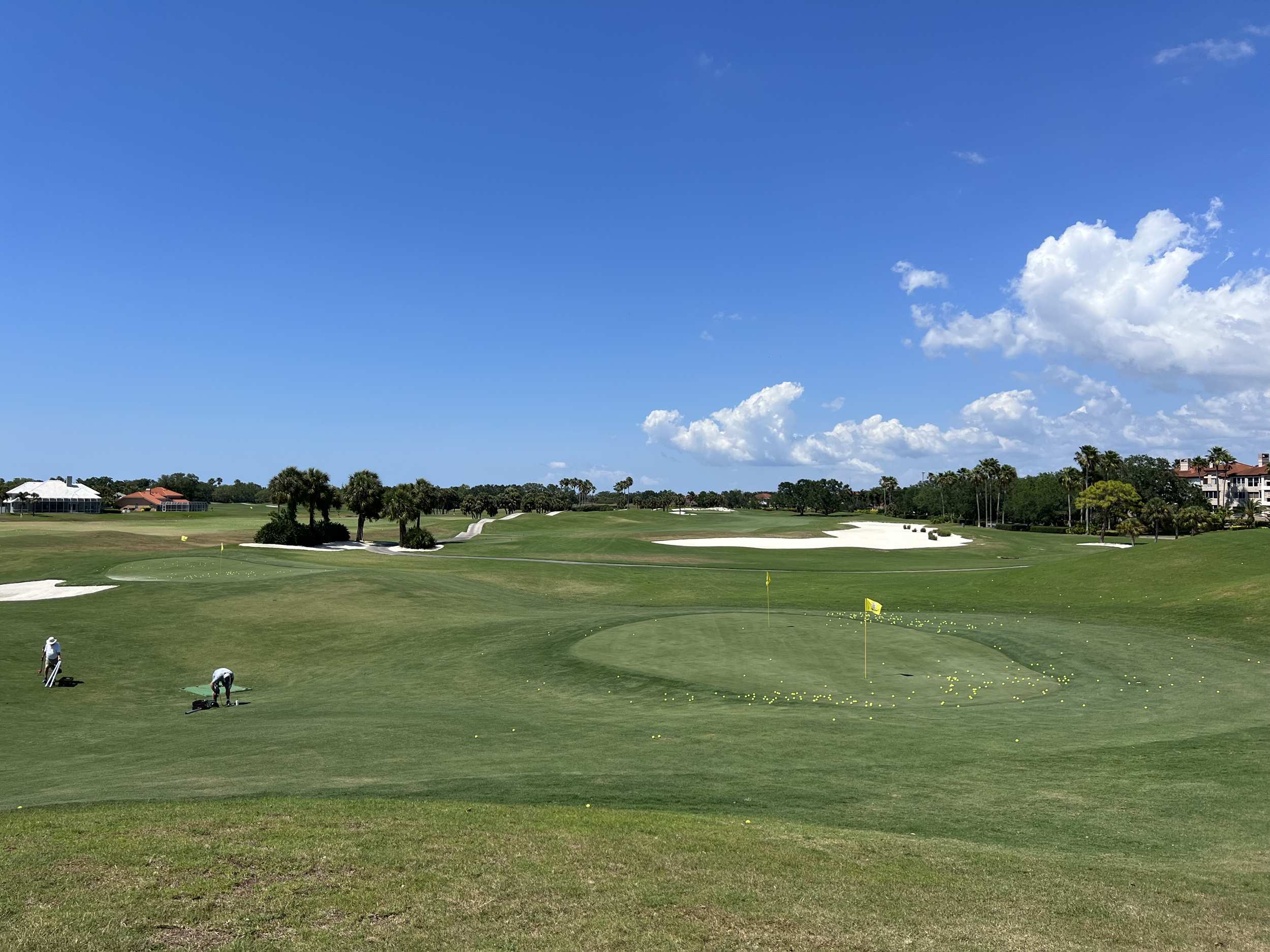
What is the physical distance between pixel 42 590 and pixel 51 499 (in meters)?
A: 144

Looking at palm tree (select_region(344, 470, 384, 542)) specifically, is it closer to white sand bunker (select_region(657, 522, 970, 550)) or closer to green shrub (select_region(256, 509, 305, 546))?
green shrub (select_region(256, 509, 305, 546))

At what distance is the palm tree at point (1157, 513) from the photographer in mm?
126500

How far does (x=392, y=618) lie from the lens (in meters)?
37.8

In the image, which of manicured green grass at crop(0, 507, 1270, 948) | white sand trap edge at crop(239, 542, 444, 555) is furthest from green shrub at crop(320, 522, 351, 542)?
manicured green grass at crop(0, 507, 1270, 948)

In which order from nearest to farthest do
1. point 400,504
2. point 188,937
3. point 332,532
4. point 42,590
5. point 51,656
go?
point 188,937 < point 51,656 < point 42,590 < point 332,532 < point 400,504

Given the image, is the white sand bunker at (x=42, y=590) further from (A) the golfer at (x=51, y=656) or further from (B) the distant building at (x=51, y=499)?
(B) the distant building at (x=51, y=499)

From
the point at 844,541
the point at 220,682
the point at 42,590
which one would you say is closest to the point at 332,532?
the point at 42,590

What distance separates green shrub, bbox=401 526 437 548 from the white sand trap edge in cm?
62

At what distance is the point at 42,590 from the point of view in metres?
42.6

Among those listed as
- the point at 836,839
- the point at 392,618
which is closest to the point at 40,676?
the point at 392,618

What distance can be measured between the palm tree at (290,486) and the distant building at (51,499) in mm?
96359

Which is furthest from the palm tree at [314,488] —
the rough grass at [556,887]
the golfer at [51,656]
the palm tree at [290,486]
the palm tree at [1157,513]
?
the palm tree at [1157,513]

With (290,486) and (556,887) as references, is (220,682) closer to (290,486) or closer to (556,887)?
A: (556,887)

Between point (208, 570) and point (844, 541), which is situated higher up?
point (208, 570)
